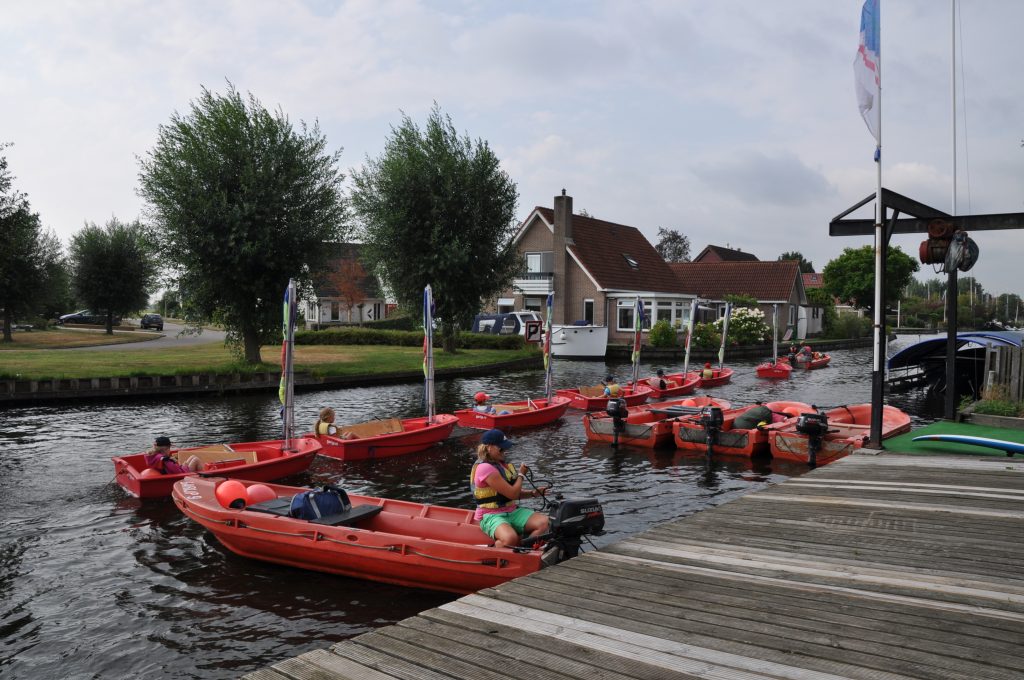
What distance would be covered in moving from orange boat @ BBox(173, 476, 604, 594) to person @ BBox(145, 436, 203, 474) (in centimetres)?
235

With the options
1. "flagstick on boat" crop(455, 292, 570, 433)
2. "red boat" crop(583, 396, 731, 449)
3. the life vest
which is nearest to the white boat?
"flagstick on boat" crop(455, 292, 570, 433)

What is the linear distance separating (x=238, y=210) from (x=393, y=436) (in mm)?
17116

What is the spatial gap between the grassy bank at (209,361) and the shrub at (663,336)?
9583 millimetres

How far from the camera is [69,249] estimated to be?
186 ft

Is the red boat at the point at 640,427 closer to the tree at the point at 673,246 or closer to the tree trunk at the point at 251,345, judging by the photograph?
the tree trunk at the point at 251,345

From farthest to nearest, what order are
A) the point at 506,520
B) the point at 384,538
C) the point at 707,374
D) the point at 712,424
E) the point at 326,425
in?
the point at 707,374 < the point at 712,424 < the point at 326,425 < the point at 384,538 < the point at 506,520

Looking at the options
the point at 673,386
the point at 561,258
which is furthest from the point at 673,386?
the point at 561,258

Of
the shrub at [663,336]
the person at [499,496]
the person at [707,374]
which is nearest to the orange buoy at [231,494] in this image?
the person at [499,496]

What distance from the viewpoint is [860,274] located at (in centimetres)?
9812

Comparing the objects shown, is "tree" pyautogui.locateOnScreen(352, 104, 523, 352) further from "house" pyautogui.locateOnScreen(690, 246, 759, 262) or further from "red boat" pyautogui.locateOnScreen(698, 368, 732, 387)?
"house" pyautogui.locateOnScreen(690, 246, 759, 262)

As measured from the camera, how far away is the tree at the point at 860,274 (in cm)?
9806

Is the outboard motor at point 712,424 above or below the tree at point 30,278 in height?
below

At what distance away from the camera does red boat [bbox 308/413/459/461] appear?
1803 centimetres

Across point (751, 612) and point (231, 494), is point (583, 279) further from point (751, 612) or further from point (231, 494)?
point (751, 612)
